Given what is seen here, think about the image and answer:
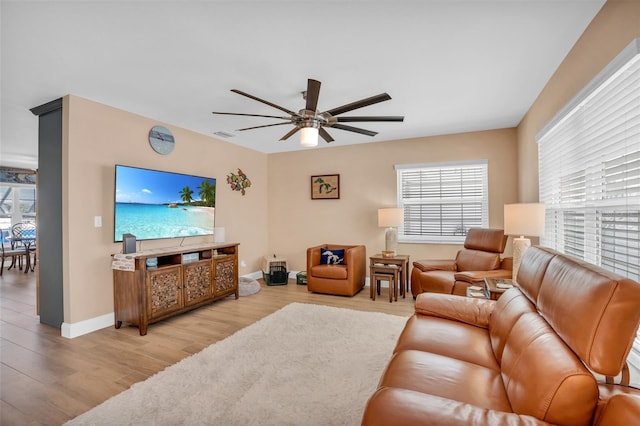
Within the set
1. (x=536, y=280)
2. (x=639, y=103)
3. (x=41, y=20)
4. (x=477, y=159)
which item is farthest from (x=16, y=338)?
(x=477, y=159)

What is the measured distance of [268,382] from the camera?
219 cm

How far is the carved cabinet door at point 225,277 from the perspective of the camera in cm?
409

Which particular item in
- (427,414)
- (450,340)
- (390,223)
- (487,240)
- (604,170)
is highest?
(604,170)

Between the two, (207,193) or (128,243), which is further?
(207,193)

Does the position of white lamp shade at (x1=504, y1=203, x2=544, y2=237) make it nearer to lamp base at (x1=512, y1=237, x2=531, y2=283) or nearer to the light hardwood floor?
lamp base at (x1=512, y1=237, x2=531, y2=283)

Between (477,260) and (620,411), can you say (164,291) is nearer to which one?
(620,411)

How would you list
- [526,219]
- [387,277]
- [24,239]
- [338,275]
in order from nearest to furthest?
[526,219]
[387,277]
[338,275]
[24,239]

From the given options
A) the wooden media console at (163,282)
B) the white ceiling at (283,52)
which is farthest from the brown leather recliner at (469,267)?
the wooden media console at (163,282)

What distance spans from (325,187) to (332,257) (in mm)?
1419

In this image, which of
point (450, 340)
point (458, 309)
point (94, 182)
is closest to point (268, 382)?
point (450, 340)

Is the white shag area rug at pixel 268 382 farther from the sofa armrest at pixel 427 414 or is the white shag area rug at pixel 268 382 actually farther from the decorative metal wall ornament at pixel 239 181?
the decorative metal wall ornament at pixel 239 181

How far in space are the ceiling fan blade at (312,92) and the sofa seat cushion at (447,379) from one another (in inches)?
71.4

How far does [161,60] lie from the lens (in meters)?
2.46

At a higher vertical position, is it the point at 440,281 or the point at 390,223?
the point at 390,223
